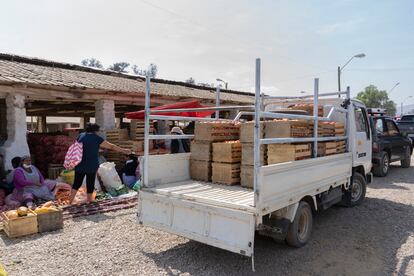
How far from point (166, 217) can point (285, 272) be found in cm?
159

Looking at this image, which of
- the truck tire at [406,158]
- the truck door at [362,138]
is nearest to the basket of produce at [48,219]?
the truck door at [362,138]

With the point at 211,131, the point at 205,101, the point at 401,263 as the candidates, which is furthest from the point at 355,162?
the point at 205,101

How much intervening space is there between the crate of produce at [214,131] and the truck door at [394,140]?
26.4 feet

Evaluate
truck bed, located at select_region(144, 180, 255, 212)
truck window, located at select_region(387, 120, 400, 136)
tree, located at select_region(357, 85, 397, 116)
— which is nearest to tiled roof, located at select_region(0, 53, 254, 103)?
truck bed, located at select_region(144, 180, 255, 212)

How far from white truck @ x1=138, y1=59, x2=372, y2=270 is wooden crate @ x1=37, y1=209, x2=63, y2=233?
185cm

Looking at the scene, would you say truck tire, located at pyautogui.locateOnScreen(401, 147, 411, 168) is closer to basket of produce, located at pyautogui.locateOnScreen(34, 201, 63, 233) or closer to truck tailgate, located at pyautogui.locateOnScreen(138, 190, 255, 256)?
truck tailgate, located at pyautogui.locateOnScreen(138, 190, 255, 256)

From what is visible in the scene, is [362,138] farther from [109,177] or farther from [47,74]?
[47,74]

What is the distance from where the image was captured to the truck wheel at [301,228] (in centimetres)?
453

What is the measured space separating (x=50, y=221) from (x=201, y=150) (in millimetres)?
2735

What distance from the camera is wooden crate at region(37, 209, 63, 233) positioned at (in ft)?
17.9

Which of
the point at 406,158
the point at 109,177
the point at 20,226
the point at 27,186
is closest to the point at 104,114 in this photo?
the point at 109,177

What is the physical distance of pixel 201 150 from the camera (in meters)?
5.31

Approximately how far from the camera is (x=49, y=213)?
219 inches

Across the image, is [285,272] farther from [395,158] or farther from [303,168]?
[395,158]
